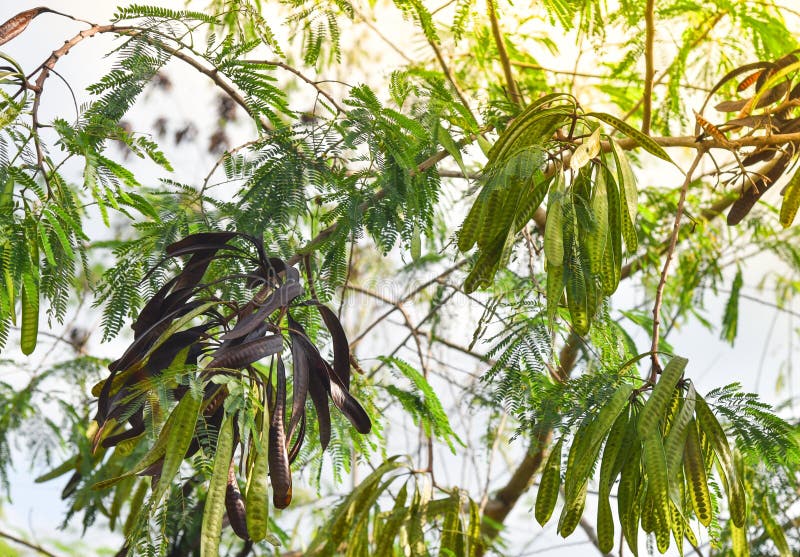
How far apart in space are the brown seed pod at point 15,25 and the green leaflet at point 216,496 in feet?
2.44

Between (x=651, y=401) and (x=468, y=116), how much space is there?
2.83 ft

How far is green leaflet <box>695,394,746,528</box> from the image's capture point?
4.66ft

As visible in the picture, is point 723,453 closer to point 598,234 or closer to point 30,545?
point 598,234

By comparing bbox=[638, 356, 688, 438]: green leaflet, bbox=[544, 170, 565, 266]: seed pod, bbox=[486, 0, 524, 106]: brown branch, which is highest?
bbox=[486, 0, 524, 106]: brown branch

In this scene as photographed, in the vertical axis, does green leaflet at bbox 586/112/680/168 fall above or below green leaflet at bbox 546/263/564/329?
above

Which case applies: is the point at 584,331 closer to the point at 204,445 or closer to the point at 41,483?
the point at 204,445

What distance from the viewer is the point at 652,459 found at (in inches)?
51.5

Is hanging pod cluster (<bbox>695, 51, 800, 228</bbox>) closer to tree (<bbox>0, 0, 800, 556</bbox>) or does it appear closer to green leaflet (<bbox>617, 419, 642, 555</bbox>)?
tree (<bbox>0, 0, 800, 556</bbox>)

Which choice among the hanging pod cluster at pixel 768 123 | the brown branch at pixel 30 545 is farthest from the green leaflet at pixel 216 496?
the brown branch at pixel 30 545


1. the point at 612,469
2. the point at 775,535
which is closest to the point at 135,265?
the point at 612,469

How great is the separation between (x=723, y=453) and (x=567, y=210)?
0.41m

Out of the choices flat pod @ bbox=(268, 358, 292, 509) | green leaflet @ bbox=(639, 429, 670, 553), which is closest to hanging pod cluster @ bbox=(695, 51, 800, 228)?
green leaflet @ bbox=(639, 429, 670, 553)

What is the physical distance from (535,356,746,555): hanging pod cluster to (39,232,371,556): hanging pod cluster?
33 centimetres

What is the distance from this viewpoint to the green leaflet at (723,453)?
4.66 ft
